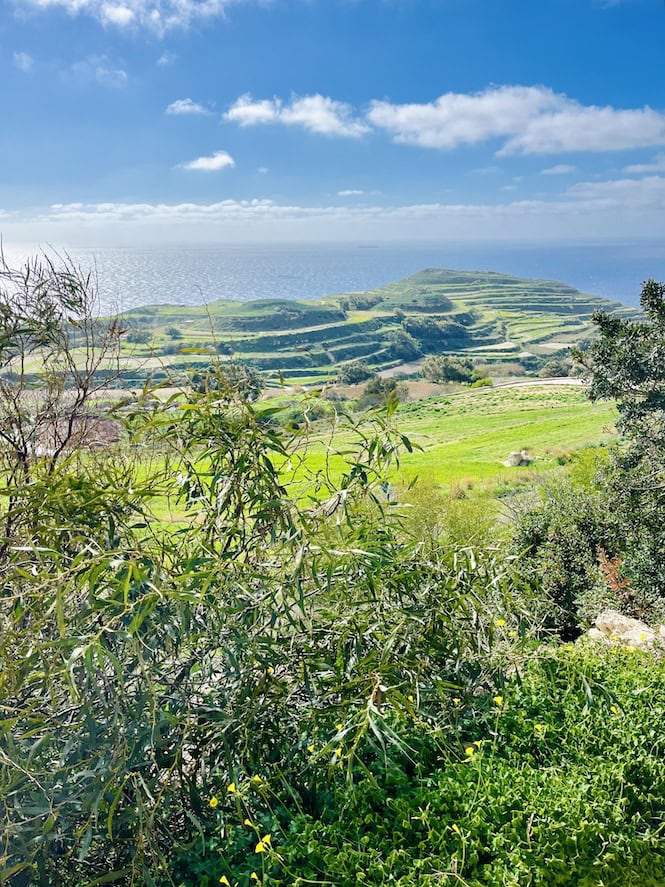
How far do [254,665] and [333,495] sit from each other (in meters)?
0.55

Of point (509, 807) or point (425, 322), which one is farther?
point (425, 322)

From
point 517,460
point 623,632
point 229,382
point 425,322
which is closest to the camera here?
point 229,382

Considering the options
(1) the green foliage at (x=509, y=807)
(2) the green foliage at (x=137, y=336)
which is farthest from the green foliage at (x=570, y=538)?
(1) the green foliage at (x=509, y=807)

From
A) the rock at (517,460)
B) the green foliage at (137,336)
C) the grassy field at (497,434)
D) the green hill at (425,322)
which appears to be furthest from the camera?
the green hill at (425,322)

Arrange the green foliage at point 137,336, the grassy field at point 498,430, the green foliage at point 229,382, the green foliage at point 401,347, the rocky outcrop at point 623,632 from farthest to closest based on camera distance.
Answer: the green foliage at point 401,347 < the grassy field at point 498,430 < the rocky outcrop at point 623,632 < the green foliage at point 137,336 < the green foliage at point 229,382

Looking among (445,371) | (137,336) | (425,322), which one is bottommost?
(445,371)

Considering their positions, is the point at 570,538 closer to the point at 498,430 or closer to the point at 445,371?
the point at 498,430

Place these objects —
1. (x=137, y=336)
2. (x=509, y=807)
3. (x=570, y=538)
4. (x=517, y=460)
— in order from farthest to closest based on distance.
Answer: (x=517, y=460), (x=570, y=538), (x=137, y=336), (x=509, y=807)

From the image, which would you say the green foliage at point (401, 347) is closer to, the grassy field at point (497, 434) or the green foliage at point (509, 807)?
the grassy field at point (497, 434)

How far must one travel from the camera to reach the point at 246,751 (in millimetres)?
1823

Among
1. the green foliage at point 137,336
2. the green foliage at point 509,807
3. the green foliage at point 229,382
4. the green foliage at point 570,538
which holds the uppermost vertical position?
the green foliage at point 137,336

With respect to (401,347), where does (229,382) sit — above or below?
below

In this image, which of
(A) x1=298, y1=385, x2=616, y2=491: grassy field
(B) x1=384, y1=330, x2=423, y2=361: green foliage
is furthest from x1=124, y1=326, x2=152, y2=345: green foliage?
(B) x1=384, y1=330, x2=423, y2=361: green foliage

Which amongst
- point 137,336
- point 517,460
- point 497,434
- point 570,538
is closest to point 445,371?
point 497,434
